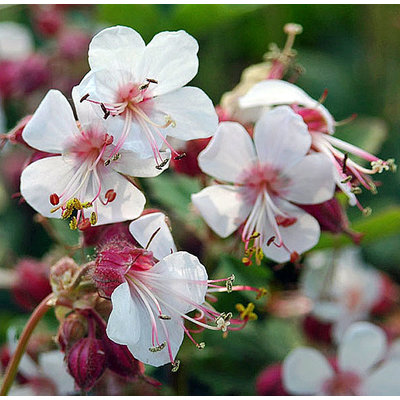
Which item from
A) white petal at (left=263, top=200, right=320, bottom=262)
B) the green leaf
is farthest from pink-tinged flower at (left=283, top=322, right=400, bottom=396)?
white petal at (left=263, top=200, right=320, bottom=262)

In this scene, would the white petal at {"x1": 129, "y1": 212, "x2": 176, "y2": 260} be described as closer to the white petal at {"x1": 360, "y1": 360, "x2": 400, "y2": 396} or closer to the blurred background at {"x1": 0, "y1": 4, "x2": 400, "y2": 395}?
the blurred background at {"x1": 0, "y1": 4, "x2": 400, "y2": 395}

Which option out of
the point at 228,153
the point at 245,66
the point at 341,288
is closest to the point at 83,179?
the point at 228,153

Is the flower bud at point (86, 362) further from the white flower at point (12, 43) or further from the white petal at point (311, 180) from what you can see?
the white flower at point (12, 43)

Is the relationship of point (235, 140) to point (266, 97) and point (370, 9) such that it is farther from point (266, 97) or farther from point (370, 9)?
point (370, 9)

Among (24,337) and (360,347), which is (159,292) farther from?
(360,347)

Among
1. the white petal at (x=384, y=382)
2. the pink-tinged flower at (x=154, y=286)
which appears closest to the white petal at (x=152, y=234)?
the pink-tinged flower at (x=154, y=286)

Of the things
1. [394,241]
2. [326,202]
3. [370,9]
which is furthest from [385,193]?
[326,202]
